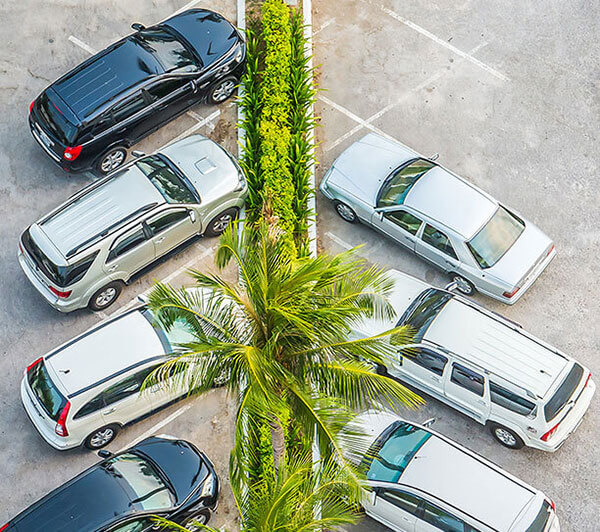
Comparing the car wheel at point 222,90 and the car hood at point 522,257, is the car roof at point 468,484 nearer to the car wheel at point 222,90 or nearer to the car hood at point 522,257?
the car hood at point 522,257

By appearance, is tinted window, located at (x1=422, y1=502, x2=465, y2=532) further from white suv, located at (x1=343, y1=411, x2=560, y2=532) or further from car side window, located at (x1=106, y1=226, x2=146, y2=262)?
car side window, located at (x1=106, y1=226, x2=146, y2=262)

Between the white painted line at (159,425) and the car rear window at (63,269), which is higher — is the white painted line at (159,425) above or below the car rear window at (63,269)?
below

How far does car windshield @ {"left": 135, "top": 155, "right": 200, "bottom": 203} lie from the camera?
1722 cm

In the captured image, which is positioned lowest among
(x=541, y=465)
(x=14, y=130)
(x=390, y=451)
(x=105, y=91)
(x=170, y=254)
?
(x=541, y=465)

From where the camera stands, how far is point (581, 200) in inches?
754

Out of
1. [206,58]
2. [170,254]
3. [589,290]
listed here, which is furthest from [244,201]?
[589,290]

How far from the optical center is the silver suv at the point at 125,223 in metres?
16.6

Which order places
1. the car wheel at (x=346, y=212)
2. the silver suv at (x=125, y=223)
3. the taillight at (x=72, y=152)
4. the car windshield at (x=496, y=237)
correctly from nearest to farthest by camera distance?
the silver suv at (x=125, y=223) → the car windshield at (x=496, y=237) → the taillight at (x=72, y=152) → the car wheel at (x=346, y=212)

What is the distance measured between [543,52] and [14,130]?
1221 cm

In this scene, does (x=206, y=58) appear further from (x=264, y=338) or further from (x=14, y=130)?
(x=264, y=338)

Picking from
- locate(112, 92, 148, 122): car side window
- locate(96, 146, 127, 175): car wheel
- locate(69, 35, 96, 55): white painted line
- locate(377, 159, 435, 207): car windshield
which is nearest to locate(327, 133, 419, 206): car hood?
locate(377, 159, 435, 207): car windshield

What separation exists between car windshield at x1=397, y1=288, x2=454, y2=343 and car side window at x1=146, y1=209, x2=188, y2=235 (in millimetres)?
4646

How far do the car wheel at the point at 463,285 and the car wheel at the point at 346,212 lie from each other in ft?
7.87

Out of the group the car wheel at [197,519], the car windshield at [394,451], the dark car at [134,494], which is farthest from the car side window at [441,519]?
the car wheel at [197,519]
